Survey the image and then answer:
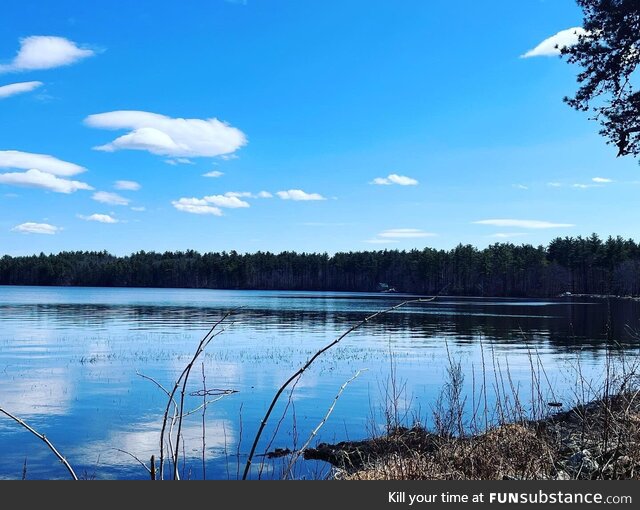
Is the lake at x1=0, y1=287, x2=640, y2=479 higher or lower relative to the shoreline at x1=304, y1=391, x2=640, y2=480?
lower

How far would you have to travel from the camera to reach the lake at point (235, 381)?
1588cm

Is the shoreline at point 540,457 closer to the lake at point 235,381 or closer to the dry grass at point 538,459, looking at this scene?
the dry grass at point 538,459

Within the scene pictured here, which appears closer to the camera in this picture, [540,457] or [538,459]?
[538,459]

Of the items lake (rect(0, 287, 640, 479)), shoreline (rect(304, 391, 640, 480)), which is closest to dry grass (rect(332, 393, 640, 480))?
shoreline (rect(304, 391, 640, 480))

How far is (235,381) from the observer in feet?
90.6

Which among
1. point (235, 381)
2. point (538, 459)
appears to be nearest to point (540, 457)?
point (538, 459)

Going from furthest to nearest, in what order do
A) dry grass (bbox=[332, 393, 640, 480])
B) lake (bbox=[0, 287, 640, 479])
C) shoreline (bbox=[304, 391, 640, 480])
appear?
lake (bbox=[0, 287, 640, 479])
dry grass (bbox=[332, 393, 640, 480])
shoreline (bbox=[304, 391, 640, 480])

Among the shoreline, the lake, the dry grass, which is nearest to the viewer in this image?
the shoreline

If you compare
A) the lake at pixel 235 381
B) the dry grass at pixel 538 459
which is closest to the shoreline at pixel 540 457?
the dry grass at pixel 538 459

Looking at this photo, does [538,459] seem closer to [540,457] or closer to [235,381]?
[540,457]

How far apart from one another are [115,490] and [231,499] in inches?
34.8

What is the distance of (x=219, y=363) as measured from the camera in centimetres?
3325

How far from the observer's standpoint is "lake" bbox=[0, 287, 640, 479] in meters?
15.9

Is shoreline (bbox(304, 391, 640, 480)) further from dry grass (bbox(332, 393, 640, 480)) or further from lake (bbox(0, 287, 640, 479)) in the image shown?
lake (bbox(0, 287, 640, 479))
